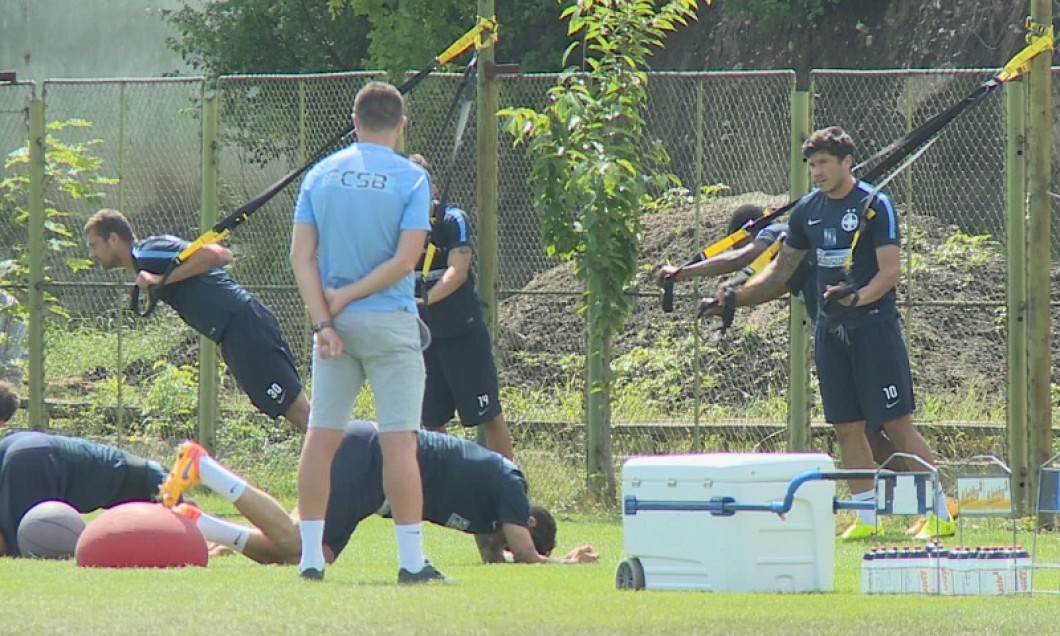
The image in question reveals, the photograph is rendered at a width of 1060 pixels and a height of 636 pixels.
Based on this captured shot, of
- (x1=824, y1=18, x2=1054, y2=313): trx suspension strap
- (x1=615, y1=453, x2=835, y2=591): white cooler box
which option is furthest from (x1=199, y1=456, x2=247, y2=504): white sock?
(x1=824, y1=18, x2=1054, y2=313): trx suspension strap

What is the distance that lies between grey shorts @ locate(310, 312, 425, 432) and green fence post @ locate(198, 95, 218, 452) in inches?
214

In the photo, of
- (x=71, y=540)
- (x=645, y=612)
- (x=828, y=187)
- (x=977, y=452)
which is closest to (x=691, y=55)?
(x=977, y=452)

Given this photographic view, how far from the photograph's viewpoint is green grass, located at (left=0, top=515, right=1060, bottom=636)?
5547 mm

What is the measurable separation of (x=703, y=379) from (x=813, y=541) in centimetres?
647

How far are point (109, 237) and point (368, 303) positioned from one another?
370cm

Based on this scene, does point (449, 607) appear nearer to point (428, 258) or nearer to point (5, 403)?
point (5, 403)

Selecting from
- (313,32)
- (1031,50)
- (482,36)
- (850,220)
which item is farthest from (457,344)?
(313,32)

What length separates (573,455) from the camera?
1220cm

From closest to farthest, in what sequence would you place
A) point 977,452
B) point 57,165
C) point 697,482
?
point 697,482
point 977,452
point 57,165

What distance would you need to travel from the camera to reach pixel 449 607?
593 cm

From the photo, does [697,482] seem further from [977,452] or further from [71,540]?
[977,452]

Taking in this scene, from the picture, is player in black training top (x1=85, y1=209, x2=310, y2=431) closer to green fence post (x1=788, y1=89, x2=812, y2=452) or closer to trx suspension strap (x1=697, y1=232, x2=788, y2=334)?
trx suspension strap (x1=697, y1=232, x2=788, y2=334)

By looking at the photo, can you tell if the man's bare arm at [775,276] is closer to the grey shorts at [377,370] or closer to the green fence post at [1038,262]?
the green fence post at [1038,262]

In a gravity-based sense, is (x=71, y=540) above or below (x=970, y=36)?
below
